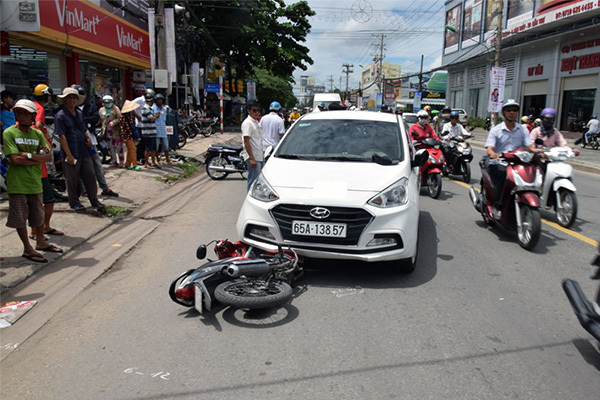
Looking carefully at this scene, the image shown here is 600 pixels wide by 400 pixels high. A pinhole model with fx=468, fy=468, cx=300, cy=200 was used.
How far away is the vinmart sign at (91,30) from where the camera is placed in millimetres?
11758

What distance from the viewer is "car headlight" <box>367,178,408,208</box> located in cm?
445

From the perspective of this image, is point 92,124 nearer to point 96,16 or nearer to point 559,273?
point 96,16

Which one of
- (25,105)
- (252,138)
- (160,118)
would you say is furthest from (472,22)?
(25,105)

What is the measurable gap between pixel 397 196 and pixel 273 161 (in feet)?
5.12

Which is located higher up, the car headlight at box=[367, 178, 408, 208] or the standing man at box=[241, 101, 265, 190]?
the standing man at box=[241, 101, 265, 190]

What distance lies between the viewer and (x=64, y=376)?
9.98 feet

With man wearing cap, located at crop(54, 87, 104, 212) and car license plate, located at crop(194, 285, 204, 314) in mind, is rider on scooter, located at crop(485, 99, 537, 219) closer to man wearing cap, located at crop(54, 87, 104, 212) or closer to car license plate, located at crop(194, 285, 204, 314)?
car license plate, located at crop(194, 285, 204, 314)

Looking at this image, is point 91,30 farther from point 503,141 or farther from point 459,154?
point 503,141

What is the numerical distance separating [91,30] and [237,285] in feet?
43.2

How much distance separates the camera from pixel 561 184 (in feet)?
22.0

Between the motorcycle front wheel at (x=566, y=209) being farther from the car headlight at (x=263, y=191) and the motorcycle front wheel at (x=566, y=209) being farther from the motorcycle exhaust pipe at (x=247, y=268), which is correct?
the motorcycle exhaust pipe at (x=247, y=268)

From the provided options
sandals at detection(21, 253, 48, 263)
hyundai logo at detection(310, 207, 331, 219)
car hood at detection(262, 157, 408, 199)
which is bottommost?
sandals at detection(21, 253, 48, 263)

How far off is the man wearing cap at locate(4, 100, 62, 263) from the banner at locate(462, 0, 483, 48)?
41.3 meters

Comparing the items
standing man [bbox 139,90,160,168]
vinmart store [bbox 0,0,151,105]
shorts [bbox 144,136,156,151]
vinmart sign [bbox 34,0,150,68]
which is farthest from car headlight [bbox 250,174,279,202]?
vinmart sign [bbox 34,0,150,68]
